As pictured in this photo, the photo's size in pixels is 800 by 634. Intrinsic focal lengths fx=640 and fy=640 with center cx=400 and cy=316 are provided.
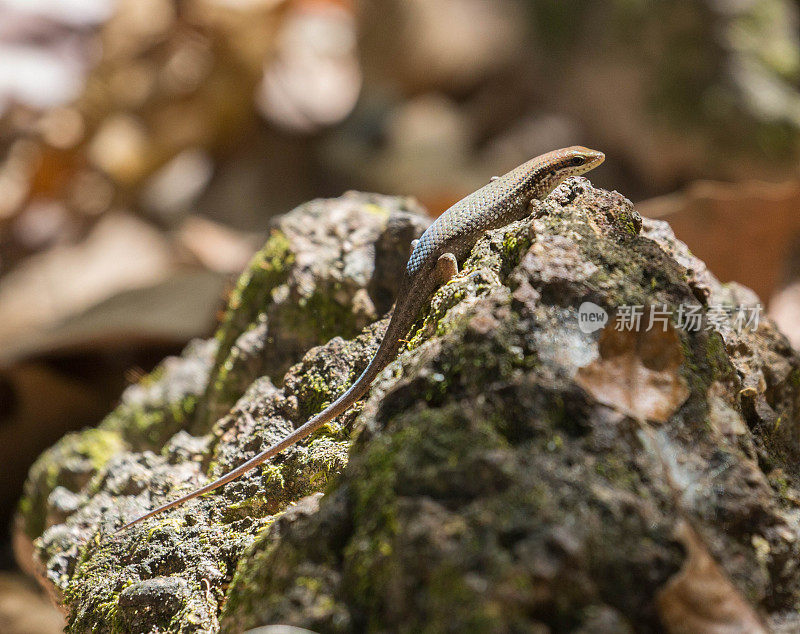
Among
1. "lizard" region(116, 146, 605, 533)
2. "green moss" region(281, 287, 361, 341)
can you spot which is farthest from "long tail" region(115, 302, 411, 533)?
"green moss" region(281, 287, 361, 341)

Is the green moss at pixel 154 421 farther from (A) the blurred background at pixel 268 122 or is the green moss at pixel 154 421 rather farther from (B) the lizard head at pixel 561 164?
(B) the lizard head at pixel 561 164

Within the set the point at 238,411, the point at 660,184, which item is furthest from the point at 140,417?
the point at 660,184

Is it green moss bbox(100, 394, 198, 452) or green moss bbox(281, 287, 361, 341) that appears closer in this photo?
green moss bbox(281, 287, 361, 341)

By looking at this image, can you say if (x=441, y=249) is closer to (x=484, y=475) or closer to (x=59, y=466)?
(x=484, y=475)

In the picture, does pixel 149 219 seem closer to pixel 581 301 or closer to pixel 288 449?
pixel 288 449

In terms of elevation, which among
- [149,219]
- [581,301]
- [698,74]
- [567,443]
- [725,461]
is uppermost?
[698,74]

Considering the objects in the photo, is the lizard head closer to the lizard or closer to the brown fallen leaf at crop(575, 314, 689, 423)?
the lizard

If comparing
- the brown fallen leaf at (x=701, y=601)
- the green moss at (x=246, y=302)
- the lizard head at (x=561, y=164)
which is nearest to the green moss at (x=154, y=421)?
the green moss at (x=246, y=302)

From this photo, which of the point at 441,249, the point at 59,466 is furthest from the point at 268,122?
the point at 441,249
